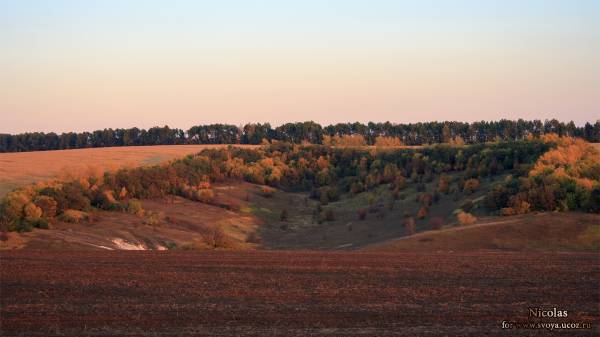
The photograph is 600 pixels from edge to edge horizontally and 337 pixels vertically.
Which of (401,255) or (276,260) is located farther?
(401,255)

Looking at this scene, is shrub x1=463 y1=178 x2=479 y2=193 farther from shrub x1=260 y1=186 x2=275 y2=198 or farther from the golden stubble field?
the golden stubble field

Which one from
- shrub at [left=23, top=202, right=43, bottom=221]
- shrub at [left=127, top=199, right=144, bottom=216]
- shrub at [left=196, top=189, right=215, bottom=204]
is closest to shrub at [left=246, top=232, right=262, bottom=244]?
shrub at [left=127, top=199, right=144, bottom=216]

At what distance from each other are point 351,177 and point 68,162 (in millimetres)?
24714

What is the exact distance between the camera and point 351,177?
61906mm

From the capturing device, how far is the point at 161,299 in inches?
645

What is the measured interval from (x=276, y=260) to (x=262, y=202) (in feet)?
99.8

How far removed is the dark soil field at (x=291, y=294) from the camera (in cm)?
1369

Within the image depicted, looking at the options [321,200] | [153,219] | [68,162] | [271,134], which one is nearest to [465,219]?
[153,219]

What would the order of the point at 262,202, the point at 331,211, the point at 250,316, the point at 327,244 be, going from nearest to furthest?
the point at 250,316 → the point at 327,244 → the point at 331,211 → the point at 262,202

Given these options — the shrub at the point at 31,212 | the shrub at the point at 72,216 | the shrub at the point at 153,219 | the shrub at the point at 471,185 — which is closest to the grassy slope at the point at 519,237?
the shrub at the point at 471,185

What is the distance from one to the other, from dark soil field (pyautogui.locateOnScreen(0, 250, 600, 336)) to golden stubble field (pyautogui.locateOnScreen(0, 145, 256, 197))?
26.4m

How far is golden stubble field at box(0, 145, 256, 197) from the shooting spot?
49.9 meters

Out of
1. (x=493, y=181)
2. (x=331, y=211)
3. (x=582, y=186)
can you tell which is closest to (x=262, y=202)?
(x=331, y=211)

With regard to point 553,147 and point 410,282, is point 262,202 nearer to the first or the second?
point 553,147
